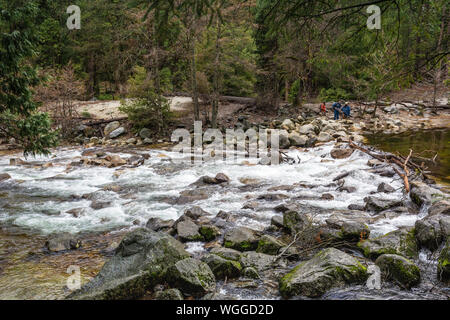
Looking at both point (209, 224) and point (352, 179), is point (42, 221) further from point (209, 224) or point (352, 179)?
point (352, 179)

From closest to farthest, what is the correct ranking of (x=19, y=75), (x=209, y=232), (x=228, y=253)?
(x=228, y=253) → (x=209, y=232) → (x=19, y=75)

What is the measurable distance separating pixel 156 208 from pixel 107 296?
4.53 m

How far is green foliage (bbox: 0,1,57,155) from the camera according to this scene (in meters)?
6.90

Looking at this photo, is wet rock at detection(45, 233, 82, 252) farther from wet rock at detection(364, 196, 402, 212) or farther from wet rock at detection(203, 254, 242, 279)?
wet rock at detection(364, 196, 402, 212)

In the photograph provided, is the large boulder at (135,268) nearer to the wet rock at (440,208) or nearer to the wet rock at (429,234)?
the wet rock at (429,234)

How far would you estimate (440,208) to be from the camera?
640 centimetres

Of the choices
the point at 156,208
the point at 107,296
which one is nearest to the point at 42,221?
the point at 156,208

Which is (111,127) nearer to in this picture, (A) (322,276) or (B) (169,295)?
(B) (169,295)

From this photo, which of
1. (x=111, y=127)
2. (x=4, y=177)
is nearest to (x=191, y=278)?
(x=4, y=177)

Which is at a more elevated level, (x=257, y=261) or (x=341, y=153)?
(x=341, y=153)

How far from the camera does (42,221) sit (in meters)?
7.80

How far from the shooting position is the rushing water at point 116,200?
5.62 metres

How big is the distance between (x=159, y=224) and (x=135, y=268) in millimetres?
2540

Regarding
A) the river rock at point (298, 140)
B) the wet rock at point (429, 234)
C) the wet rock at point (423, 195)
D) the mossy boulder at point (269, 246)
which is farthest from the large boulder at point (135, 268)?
the river rock at point (298, 140)
